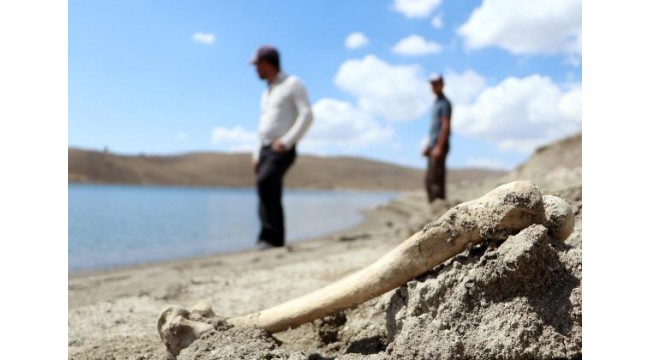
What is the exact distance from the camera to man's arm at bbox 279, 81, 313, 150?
5.93m

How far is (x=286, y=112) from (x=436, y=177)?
2120 mm

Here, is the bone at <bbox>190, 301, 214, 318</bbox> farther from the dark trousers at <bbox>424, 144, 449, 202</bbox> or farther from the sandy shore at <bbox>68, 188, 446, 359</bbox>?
the dark trousers at <bbox>424, 144, 449, 202</bbox>

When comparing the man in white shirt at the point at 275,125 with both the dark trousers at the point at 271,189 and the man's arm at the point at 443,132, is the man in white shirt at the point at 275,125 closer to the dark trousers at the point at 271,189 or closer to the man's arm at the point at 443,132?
the dark trousers at the point at 271,189

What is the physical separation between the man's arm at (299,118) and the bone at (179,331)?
3783mm

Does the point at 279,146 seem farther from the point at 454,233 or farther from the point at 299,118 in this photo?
the point at 454,233

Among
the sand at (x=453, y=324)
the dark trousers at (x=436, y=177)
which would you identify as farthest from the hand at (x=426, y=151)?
the sand at (x=453, y=324)

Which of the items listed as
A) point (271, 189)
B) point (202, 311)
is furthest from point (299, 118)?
point (202, 311)

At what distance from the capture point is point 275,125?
604 centimetres

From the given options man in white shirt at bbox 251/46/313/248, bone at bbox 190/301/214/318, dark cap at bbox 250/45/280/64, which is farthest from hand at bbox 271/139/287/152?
bone at bbox 190/301/214/318

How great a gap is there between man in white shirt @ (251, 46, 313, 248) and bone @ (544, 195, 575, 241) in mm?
4072

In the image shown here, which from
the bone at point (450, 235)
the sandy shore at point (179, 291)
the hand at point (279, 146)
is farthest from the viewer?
the hand at point (279, 146)

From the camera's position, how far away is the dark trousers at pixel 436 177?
6984mm
